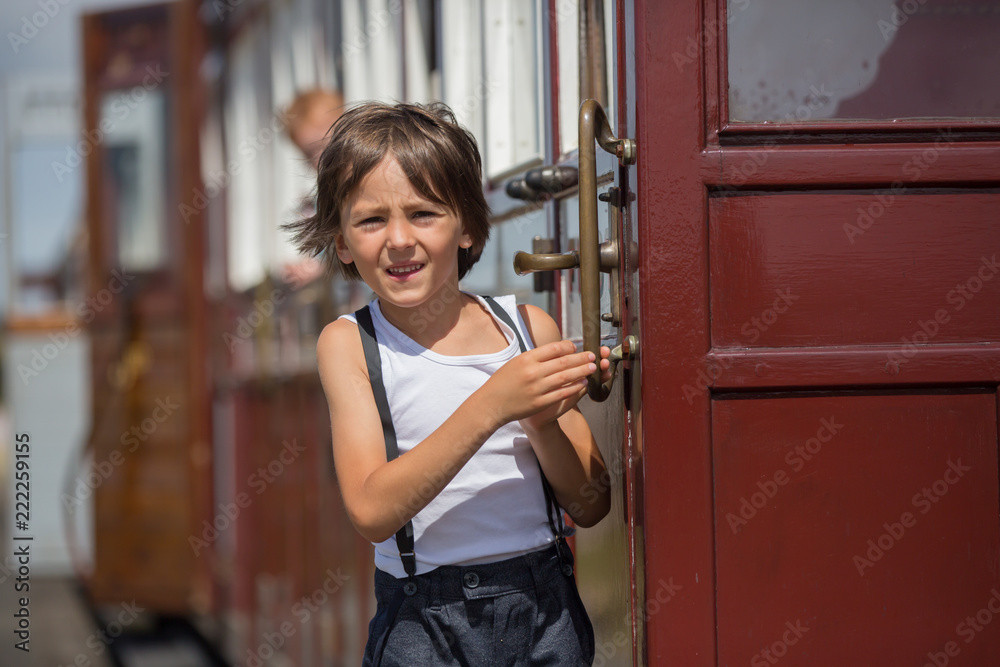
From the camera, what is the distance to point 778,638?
5.31ft

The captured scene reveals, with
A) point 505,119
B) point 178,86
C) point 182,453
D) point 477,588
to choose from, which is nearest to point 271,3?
point 178,86

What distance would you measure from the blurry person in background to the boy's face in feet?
8.08

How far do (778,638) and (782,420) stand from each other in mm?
329

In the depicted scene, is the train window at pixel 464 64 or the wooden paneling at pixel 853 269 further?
the train window at pixel 464 64

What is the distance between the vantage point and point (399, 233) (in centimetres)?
152

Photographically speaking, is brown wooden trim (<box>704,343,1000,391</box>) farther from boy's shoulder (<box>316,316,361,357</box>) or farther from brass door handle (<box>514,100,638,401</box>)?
boy's shoulder (<box>316,316,361,357</box>)

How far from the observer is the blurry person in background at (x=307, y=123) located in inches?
161

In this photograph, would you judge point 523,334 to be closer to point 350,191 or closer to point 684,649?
point 350,191

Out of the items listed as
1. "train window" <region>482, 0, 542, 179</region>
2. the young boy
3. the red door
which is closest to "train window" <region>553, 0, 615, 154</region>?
"train window" <region>482, 0, 542, 179</region>

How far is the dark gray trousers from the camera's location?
4.94 ft

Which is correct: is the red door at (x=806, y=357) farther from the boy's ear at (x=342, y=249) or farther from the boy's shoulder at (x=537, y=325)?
the boy's ear at (x=342, y=249)

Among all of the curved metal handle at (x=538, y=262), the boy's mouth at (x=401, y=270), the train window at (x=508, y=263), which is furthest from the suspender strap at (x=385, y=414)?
the train window at (x=508, y=263)

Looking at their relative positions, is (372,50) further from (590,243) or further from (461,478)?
(461,478)

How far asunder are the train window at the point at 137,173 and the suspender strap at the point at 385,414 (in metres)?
4.65
